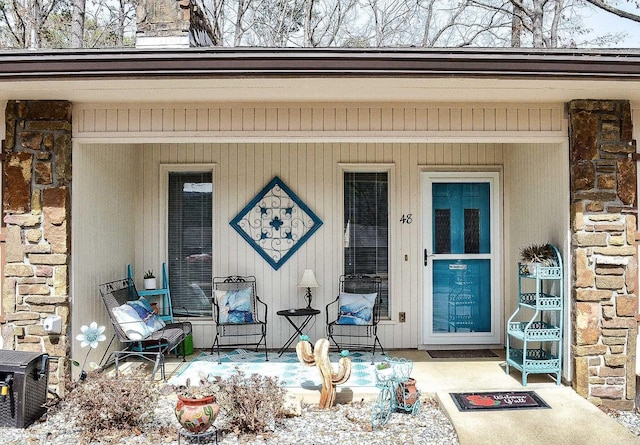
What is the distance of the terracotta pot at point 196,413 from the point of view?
128 inches

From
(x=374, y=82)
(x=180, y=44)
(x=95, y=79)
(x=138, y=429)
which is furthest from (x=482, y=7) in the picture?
(x=138, y=429)

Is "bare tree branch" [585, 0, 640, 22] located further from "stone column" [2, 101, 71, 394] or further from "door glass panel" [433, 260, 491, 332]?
"stone column" [2, 101, 71, 394]

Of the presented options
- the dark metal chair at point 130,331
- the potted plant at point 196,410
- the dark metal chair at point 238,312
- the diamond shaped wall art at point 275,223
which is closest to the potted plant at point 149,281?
the dark metal chair at point 130,331

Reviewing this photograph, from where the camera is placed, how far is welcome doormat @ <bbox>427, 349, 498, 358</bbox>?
18.1 ft

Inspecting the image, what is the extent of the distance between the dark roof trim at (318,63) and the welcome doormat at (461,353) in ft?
9.77

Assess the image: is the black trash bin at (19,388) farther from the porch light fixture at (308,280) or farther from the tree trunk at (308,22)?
the tree trunk at (308,22)

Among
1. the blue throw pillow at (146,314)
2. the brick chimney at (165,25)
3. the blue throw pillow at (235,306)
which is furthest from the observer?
the blue throw pillow at (235,306)

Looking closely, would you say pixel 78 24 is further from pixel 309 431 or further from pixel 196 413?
pixel 309 431

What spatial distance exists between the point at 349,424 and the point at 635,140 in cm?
301

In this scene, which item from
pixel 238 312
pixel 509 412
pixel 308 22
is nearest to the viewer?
pixel 509 412

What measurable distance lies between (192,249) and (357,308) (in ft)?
6.11

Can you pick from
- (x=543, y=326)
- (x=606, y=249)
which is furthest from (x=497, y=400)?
(x=606, y=249)

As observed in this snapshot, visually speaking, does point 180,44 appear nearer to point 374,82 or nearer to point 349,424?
point 374,82

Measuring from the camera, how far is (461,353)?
562 cm
